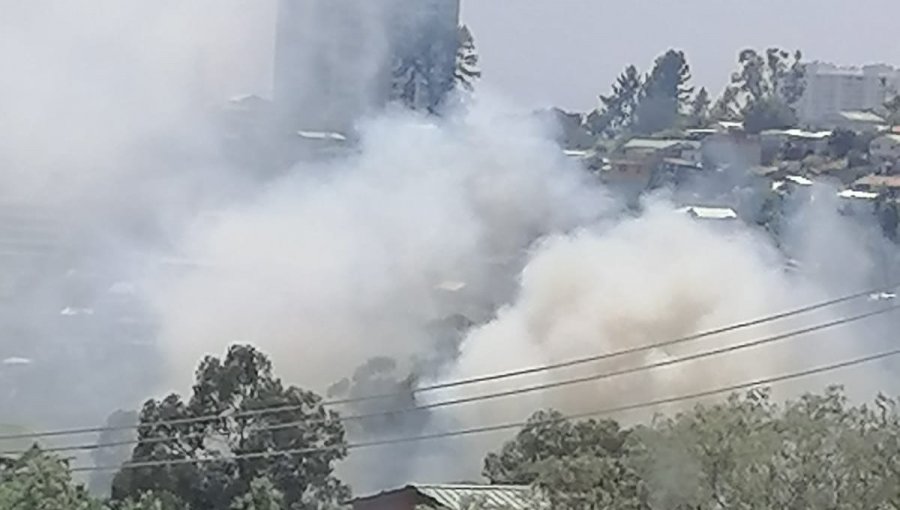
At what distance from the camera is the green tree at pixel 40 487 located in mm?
13484

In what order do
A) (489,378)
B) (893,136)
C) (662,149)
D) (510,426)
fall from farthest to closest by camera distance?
(893,136) < (662,149) < (489,378) < (510,426)

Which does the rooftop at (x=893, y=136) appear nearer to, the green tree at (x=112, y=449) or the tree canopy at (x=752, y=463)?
the green tree at (x=112, y=449)

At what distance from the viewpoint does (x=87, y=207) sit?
2294 centimetres

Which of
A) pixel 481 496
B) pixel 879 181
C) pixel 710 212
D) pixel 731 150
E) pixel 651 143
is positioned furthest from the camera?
pixel 731 150

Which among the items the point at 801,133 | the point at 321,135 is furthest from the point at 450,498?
the point at 801,133

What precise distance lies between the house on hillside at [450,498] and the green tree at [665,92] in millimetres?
20380

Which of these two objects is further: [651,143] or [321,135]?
[651,143]

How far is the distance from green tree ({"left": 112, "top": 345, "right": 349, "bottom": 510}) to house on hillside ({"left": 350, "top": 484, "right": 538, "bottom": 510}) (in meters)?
0.36

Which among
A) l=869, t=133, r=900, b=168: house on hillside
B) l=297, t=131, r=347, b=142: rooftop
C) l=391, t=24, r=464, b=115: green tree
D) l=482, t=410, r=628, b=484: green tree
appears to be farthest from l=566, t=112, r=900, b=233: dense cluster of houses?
l=482, t=410, r=628, b=484: green tree

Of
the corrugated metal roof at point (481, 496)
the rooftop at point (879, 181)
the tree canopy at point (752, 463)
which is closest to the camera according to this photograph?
the tree canopy at point (752, 463)

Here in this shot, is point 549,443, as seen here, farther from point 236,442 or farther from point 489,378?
point 489,378

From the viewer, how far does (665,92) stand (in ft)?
122

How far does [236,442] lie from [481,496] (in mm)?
3065

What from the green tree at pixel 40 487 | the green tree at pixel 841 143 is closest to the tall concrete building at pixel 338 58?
the green tree at pixel 841 143
